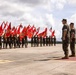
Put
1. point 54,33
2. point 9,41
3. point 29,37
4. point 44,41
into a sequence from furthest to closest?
point 54,33 → point 44,41 → point 29,37 → point 9,41

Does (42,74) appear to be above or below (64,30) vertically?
below

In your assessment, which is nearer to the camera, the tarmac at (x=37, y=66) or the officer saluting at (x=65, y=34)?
the tarmac at (x=37, y=66)

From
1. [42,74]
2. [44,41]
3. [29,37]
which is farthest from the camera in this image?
[44,41]

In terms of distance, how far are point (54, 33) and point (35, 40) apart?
8.54 metres

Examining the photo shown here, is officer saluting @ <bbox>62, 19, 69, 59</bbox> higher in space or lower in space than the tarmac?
higher

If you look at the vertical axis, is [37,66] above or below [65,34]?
below

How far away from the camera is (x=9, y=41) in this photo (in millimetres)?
32031

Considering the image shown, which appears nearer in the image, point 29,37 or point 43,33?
point 29,37

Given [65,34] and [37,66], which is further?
[65,34]

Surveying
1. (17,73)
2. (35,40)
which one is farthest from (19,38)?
(17,73)

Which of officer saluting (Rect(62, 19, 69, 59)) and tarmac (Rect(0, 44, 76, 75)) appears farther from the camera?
officer saluting (Rect(62, 19, 69, 59))

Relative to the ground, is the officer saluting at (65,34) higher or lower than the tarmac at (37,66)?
higher

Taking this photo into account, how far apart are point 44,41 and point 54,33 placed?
5.07 meters

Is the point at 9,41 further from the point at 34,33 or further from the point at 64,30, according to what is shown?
the point at 64,30
